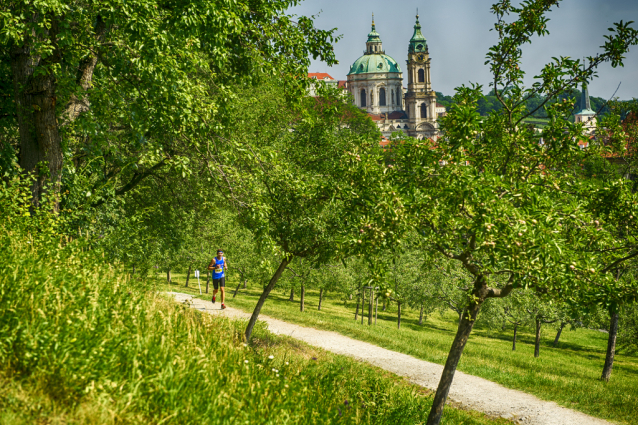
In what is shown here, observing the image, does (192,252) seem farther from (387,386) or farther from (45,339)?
(45,339)

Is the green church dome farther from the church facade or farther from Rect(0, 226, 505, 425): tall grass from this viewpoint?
Rect(0, 226, 505, 425): tall grass

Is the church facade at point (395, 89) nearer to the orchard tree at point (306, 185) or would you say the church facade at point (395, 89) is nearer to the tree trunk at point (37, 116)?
the orchard tree at point (306, 185)

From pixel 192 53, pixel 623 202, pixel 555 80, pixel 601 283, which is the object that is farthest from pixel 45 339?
pixel 555 80

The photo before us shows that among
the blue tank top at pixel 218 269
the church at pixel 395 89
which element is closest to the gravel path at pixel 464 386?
the blue tank top at pixel 218 269

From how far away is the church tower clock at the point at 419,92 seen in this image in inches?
5837

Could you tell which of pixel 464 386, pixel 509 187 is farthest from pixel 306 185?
pixel 464 386

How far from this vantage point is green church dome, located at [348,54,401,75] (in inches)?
6289

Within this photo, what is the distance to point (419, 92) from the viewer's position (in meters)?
149

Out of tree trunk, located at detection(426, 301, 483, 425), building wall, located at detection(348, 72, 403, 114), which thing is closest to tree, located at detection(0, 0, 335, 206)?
tree trunk, located at detection(426, 301, 483, 425)

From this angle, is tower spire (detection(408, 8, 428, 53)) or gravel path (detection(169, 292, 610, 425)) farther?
tower spire (detection(408, 8, 428, 53))

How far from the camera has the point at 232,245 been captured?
1069 inches

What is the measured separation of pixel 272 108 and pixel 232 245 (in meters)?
12.7

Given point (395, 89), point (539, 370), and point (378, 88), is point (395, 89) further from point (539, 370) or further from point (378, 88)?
point (539, 370)

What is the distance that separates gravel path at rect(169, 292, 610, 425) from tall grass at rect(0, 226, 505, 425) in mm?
2873
